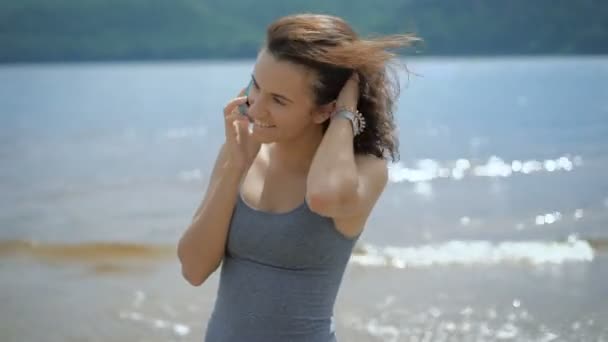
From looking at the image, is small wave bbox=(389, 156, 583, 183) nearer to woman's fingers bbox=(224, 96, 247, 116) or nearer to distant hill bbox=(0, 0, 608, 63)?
woman's fingers bbox=(224, 96, 247, 116)

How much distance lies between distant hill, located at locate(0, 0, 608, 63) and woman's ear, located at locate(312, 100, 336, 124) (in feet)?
341

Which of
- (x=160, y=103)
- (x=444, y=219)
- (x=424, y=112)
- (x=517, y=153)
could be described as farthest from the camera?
(x=160, y=103)

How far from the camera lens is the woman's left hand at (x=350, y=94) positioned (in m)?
2.32

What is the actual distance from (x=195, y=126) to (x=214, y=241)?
87.4 feet

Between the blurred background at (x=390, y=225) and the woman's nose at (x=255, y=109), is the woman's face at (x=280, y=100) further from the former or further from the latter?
the blurred background at (x=390, y=225)

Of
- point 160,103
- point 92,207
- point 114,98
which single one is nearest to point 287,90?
point 92,207

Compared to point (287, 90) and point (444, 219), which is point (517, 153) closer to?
point (444, 219)

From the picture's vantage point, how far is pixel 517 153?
1916cm

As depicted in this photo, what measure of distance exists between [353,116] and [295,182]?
23 cm

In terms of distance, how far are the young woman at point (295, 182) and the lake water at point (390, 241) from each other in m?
2.55

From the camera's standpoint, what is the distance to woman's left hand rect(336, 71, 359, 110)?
2.32m

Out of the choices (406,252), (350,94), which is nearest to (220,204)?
(350,94)

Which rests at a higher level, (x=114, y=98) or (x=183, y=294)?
(x=183, y=294)

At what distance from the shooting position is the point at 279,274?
7.59ft
